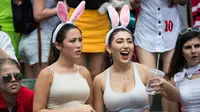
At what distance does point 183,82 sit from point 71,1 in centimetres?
150

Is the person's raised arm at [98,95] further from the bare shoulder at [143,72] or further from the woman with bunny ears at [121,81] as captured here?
the bare shoulder at [143,72]

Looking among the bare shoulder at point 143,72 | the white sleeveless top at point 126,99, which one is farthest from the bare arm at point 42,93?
the bare shoulder at point 143,72

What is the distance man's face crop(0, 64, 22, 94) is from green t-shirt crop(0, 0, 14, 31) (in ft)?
4.05

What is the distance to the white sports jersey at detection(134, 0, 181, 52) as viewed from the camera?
6.75 meters

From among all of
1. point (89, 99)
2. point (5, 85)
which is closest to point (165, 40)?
point (89, 99)

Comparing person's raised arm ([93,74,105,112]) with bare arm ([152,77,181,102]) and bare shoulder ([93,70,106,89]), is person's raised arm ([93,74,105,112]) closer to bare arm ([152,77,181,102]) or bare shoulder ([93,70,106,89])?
bare shoulder ([93,70,106,89])

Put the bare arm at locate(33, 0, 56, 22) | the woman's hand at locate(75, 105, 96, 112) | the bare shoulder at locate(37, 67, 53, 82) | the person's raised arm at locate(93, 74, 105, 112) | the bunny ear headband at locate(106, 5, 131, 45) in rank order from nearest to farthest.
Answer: the woman's hand at locate(75, 105, 96, 112), the bare shoulder at locate(37, 67, 53, 82), the person's raised arm at locate(93, 74, 105, 112), the bunny ear headband at locate(106, 5, 131, 45), the bare arm at locate(33, 0, 56, 22)

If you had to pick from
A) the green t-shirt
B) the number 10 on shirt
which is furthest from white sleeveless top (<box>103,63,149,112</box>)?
the green t-shirt

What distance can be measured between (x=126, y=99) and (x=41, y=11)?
1624 mm

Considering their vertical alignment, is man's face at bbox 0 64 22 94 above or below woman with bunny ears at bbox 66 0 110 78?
below

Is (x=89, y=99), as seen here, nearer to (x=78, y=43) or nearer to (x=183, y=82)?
(x=78, y=43)

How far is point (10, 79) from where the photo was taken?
567cm

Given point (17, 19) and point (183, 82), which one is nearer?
point (183, 82)

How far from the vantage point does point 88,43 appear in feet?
21.9
